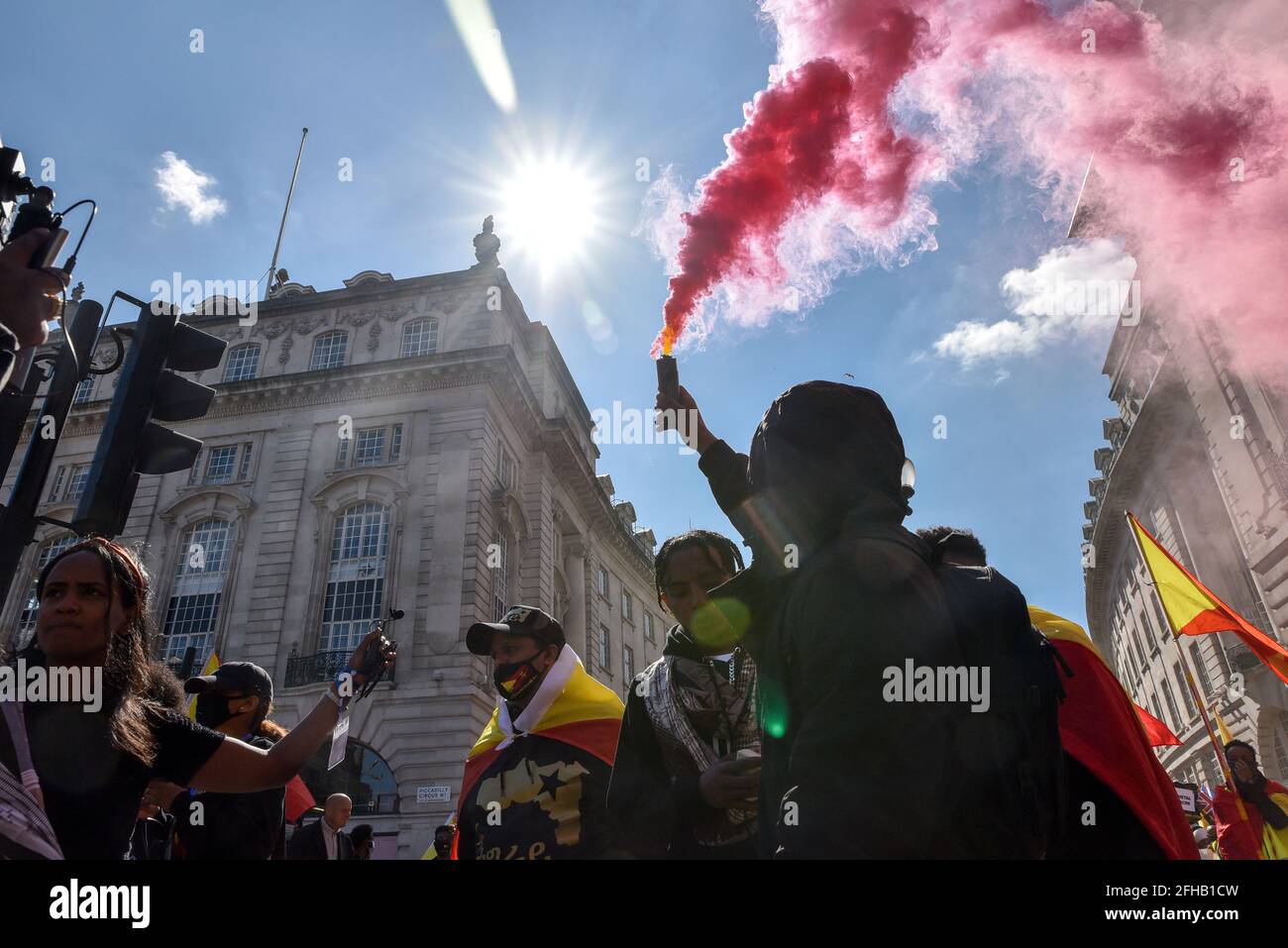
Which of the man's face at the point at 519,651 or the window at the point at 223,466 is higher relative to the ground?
the window at the point at 223,466

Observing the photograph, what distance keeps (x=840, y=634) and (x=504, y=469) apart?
2723 cm

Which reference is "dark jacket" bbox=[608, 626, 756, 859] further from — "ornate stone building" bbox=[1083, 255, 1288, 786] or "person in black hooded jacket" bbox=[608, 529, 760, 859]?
"ornate stone building" bbox=[1083, 255, 1288, 786]

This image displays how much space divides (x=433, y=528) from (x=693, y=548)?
22.0 metres

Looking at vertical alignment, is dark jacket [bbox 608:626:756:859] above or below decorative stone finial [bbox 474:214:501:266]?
below

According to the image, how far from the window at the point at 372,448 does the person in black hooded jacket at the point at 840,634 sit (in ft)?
84.6

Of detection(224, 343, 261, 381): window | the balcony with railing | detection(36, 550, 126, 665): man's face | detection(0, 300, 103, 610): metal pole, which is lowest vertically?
detection(36, 550, 126, 665): man's face

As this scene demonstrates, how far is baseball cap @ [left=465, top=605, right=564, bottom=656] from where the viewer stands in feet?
Answer: 14.1

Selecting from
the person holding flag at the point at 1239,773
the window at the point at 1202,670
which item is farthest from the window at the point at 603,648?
the person holding flag at the point at 1239,773

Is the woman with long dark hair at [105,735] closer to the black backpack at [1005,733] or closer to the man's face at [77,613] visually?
the man's face at [77,613]

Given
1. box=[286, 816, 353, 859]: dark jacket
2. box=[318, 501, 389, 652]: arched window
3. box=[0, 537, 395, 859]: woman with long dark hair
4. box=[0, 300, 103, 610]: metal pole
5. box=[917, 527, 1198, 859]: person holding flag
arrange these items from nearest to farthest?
1. box=[0, 537, 395, 859]: woman with long dark hair
2. box=[917, 527, 1198, 859]: person holding flag
3. box=[0, 300, 103, 610]: metal pole
4. box=[286, 816, 353, 859]: dark jacket
5. box=[318, 501, 389, 652]: arched window

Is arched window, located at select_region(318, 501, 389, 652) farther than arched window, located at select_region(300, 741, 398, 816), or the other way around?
arched window, located at select_region(318, 501, 389, 652)

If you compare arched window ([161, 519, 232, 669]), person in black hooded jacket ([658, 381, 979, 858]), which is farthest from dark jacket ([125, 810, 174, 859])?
arched window ([161, 519, 232, 669])

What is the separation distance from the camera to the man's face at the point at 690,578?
10.9 ft
